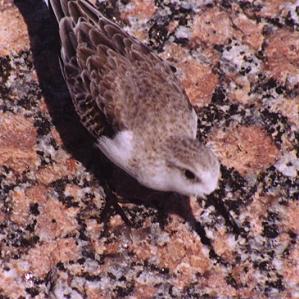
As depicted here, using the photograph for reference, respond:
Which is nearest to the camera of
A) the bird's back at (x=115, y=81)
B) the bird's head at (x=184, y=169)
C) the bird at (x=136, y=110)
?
the bird's head at (x=184, y=169)

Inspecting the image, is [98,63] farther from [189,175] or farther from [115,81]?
[189,175]

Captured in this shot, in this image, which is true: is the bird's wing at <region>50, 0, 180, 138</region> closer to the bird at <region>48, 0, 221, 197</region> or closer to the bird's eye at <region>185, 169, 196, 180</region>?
the bird at <region>48, 0, 221, 197</region>

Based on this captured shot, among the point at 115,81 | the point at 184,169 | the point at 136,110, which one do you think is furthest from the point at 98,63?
the point at 184,169

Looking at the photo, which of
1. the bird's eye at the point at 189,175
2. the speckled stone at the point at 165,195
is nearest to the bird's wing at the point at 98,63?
the speckled stone at the point at 165,195

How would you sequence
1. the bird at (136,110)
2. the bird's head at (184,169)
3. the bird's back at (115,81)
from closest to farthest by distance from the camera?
the bird's head at (184,169), the bird at (136,110), the bird's back at (115,81)

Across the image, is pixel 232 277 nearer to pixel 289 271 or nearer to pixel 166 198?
pixel 289 271

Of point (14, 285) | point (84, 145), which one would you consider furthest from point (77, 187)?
point (14, 285)

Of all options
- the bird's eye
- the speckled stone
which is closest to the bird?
the bird's eye

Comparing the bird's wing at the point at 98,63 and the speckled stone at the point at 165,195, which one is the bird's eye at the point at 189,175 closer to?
the speckled stone at the point at 165,195
